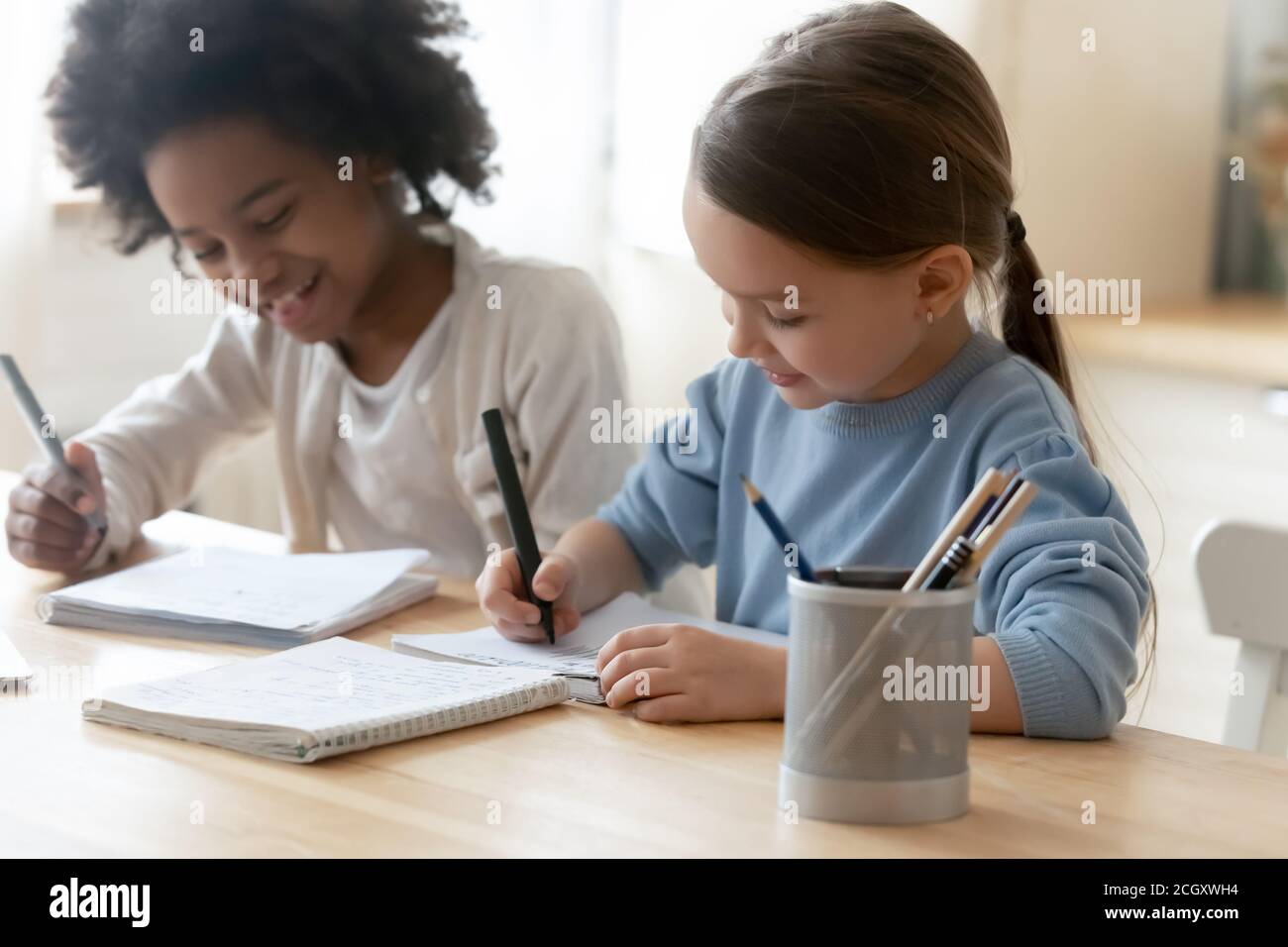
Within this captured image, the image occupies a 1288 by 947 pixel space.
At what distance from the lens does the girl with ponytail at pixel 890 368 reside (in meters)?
0.96

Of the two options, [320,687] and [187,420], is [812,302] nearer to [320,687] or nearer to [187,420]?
[320,687]

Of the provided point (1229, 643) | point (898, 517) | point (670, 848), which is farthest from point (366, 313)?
point (1229, 643)

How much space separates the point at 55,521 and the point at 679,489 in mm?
593

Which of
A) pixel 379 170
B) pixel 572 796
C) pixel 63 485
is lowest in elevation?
pixel 572 796

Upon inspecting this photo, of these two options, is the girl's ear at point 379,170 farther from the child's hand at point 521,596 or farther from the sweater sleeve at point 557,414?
the child's hand at point 521,596

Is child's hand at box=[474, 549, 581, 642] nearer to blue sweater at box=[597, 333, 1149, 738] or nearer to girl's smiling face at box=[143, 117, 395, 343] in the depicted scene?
blue sweater at box=[597, 333, 1149, 738]

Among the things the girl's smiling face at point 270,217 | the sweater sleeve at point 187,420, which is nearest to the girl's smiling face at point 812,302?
the girl's smiling face at point 270,217

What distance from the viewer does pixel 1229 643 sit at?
2.51m

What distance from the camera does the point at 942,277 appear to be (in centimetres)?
109

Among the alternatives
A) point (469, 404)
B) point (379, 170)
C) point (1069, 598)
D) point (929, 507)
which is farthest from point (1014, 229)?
point (379, 170)

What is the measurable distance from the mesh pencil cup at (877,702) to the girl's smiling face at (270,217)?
3.22ft
